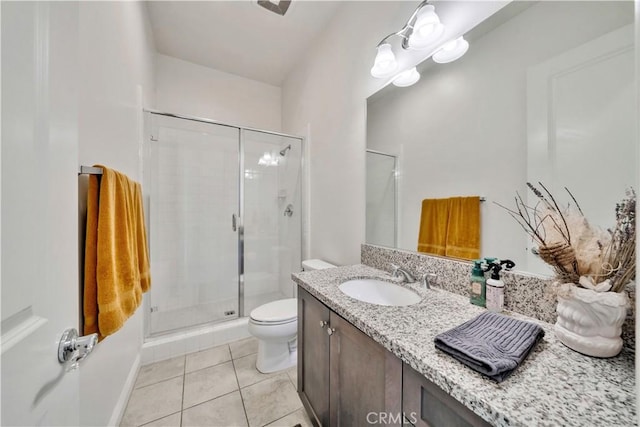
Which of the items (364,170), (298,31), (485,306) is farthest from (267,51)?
(485,306)

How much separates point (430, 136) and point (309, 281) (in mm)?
→ 982

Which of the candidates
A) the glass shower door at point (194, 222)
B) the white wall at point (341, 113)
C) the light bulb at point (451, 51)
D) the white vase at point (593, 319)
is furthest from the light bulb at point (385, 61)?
the glass shower door at point (194, 222)

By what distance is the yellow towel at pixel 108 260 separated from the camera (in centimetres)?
86

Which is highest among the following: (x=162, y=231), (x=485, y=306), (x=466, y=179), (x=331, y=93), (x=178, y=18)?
(x=178, y=18)

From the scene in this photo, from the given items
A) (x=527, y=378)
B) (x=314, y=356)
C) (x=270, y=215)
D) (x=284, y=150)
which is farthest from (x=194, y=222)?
(x=527, y=378)

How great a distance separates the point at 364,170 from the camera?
5.26ft

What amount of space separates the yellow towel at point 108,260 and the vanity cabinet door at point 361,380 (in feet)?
2.80

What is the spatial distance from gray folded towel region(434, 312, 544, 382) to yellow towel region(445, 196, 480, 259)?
37cm

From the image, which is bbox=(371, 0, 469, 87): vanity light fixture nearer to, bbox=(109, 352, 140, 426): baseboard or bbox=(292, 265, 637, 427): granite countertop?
bbox=(292, 265, 637, 427): granite countertop

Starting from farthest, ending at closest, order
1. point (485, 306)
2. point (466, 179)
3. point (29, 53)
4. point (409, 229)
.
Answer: point (409, 229) → point (466, 179) → point (485, 306) → point (29, 53)

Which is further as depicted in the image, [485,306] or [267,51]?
[267,51]

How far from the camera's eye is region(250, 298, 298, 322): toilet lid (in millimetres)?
1602

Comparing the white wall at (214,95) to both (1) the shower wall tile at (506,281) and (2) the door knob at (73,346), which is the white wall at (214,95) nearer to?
(1) the shower wall tile at (506,281)

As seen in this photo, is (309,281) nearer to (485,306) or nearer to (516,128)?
(485,306)
